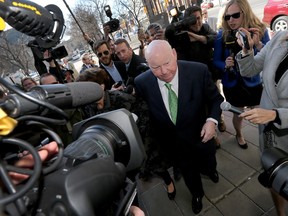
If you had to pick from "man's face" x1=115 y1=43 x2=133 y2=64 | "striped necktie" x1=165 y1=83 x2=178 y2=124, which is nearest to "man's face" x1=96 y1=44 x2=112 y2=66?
"man's face" x1=115 y1=43 x2=133 y2=64

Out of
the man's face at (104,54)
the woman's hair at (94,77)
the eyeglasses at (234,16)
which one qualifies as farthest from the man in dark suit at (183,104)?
the man's face at (104,54)

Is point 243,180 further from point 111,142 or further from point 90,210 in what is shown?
point 90,210

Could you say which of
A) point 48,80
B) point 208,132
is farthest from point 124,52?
point 208,132

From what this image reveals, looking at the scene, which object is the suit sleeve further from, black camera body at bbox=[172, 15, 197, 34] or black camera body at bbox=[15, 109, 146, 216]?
black camera body at bbox=[172, 15, 197, 34]

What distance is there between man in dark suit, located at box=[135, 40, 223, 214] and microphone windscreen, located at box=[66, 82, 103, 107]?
105 centimetres

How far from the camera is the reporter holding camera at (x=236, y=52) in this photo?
2422mm

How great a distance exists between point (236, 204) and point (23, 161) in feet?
7.27

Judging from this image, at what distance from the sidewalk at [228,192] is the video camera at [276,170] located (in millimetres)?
1375

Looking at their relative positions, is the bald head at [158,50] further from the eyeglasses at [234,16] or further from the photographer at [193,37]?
the photographer at [193,37]

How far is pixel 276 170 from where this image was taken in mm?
970

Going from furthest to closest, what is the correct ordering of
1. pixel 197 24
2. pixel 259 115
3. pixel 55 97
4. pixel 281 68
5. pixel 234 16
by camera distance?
pixel 197 24 < pixel 234 16 < pixel 281 68 < pixel 259 115 < pixel 55 97

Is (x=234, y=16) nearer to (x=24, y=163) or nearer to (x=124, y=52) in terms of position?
(x=124, y=52)

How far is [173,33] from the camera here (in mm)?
3152

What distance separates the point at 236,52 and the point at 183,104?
39.7 inches
